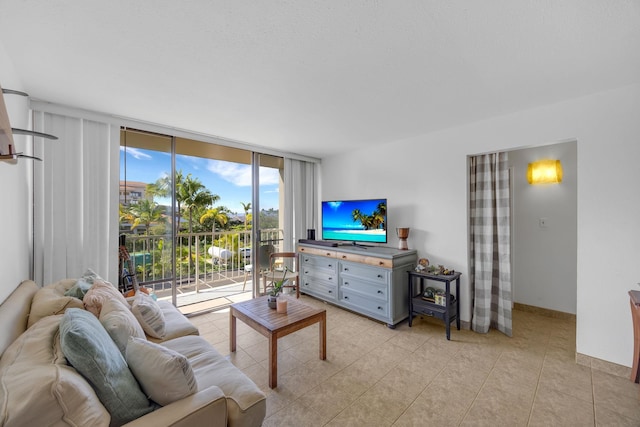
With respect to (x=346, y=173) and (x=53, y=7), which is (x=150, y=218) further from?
(x=346, y=173)

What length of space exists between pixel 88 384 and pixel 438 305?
9.61 ft

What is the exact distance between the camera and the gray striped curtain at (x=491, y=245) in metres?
2.84

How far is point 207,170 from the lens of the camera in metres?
5.48

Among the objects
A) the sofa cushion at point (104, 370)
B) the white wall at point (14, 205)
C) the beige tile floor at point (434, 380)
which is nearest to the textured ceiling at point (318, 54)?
the white wall at point (14, 205)

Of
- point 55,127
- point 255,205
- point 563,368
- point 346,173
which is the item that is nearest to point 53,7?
point 55,127

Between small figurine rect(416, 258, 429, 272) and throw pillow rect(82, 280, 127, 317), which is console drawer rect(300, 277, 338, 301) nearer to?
small figurine rect(416, 258, 429, 272)

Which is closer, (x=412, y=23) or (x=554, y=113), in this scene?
(x=412, y=23)

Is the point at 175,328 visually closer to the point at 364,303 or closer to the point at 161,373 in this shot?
the point at 161,373

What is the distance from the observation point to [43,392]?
→ 80 cm

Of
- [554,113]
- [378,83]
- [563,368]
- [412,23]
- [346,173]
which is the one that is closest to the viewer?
[412,23]

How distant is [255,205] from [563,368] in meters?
3.82

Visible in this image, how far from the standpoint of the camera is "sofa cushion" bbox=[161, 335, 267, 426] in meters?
1.22

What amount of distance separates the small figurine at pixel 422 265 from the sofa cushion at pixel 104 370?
277 cm

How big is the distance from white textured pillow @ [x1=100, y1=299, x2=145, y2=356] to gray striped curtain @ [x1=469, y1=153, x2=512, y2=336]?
3208 mm
